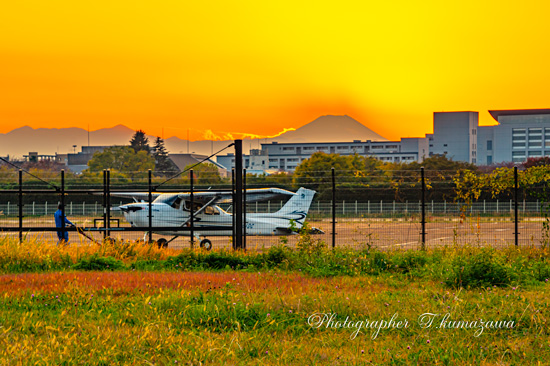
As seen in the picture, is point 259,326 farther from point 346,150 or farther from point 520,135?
point 520,135

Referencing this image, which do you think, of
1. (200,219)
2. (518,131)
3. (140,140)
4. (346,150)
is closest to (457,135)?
(518,131)

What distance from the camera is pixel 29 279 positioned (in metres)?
9.89

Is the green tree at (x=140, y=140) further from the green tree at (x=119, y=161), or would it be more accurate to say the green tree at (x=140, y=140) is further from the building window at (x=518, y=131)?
the building window at (x=518, y=131)

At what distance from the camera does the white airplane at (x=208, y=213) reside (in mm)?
20531

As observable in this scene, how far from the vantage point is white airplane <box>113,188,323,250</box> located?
20531 millimetres

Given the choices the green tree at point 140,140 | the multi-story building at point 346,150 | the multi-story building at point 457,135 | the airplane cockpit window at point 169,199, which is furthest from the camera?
the multi-story building at point 457,135

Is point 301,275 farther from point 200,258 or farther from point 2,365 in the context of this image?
point 2,365

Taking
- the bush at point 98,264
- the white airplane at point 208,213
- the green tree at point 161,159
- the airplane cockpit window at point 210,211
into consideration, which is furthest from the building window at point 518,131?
the bush at point 98,264

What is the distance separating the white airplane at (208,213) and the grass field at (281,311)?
27.4 feet

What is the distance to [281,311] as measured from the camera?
735cm

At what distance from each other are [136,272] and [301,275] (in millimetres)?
2907

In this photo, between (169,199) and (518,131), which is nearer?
(169,199)

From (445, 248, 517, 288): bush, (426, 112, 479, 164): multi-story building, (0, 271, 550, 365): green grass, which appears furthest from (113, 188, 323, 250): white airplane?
(426, 112, 479, 164): multi-story building

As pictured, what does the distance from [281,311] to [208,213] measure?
14.7m
